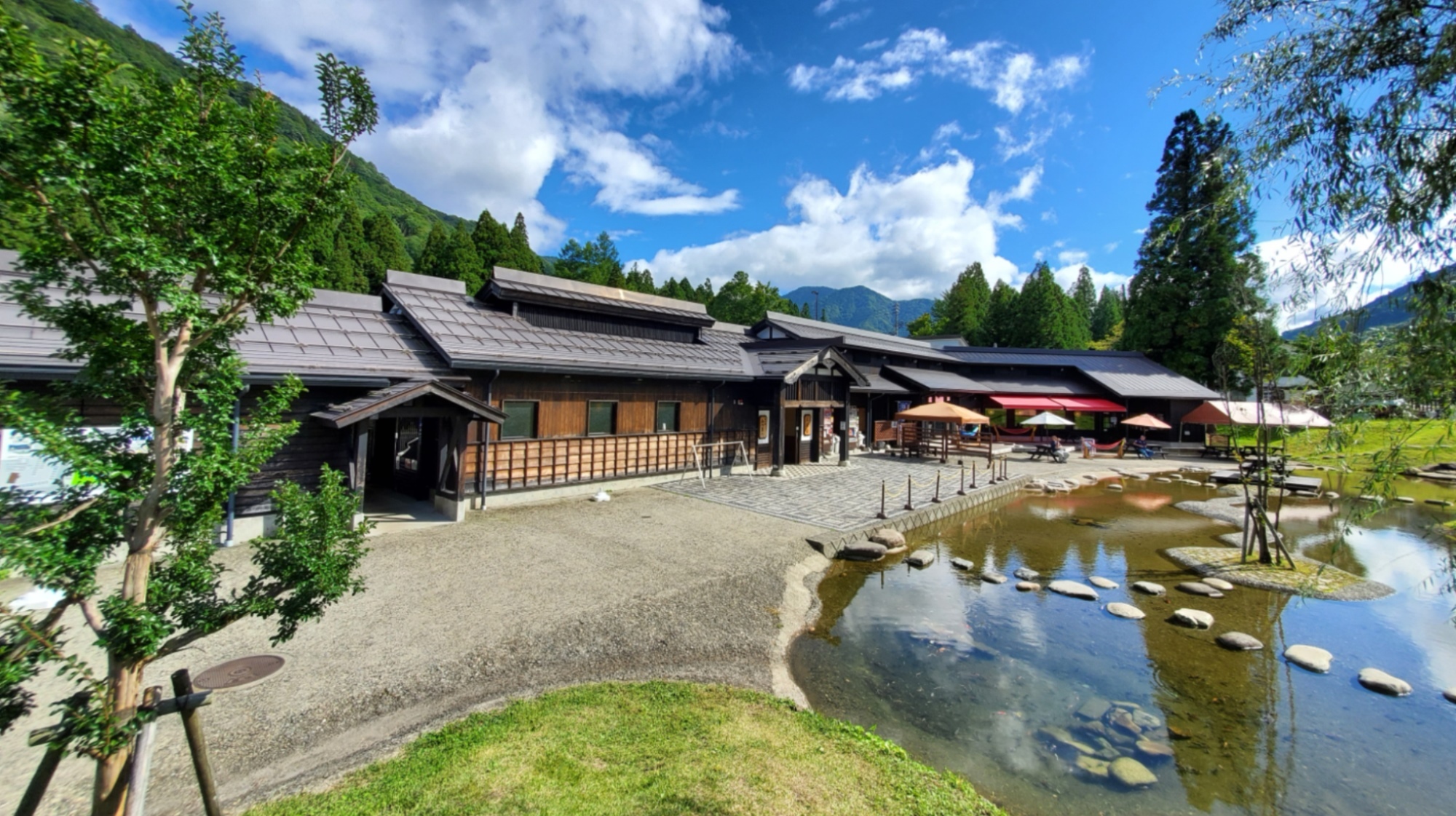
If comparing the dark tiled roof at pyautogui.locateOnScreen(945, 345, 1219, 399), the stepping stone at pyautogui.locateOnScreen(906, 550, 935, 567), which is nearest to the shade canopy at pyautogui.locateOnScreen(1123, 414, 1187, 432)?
the dark tiled roof at pyautogui.locateOnScreen(945, 345, 1219, 399)

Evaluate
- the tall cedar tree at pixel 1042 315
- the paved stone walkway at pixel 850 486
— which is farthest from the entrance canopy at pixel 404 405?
the tall cedar tree at pixel 1042 315

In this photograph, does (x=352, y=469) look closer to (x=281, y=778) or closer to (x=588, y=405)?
(x=588, y=405)

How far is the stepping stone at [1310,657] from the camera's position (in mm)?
7016

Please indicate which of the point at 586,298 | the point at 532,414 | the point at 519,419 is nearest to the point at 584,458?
the point at 532,414

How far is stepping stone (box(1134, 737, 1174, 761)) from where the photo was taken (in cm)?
529

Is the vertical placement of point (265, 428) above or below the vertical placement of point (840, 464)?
above

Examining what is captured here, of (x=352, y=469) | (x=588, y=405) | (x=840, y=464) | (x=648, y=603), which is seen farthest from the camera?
(x=840, y=464)

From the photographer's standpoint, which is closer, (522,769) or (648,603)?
(522,769)

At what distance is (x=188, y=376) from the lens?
3.17 m

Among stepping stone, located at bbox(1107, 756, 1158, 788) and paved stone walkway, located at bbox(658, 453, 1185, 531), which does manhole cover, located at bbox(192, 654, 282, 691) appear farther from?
paved stone walkway, located at bbox(658, 453, 1185, 531)

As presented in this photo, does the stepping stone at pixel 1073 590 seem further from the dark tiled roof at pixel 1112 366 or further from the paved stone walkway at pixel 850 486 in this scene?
the dark tiled roof at pixel 1112 366

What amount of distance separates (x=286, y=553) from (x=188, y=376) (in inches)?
44.9

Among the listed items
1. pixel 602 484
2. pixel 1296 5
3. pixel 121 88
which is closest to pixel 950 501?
pixel 602 484

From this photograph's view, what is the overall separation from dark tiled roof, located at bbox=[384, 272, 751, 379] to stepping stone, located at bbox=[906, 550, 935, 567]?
7481 millimetres
